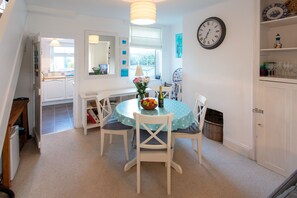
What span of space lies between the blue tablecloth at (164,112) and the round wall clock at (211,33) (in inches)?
51.0

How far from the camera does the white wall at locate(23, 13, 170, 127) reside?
3.84m

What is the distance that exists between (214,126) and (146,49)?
278cm

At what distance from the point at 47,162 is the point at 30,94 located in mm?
1638

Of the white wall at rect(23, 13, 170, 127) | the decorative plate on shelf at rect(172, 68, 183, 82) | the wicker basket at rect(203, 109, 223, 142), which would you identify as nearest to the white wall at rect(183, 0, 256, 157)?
the wicker basket at rect(203, 109, 223, 142)

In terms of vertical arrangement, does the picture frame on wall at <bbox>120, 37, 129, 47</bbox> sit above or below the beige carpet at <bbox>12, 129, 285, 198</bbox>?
above

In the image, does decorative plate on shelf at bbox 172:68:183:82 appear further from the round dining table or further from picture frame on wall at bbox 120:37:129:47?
the round dining table

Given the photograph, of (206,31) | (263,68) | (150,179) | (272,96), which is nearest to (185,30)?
(206,31)

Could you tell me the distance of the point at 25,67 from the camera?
12.7ft

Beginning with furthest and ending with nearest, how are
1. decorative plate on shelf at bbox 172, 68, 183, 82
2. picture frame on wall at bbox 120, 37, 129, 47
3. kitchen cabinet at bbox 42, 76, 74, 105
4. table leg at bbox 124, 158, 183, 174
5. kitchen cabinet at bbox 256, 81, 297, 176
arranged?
1. kitchen cabinet at bbox 42, 76, 74, 105
2. decorative plate on shelf at bbox 172, 68, 183, 82
3. picture frame on wall at bbox 120, 37, 129, 47
4. table leg at bbox 124, 158, 183, 174
5. kitchen cabinet at bbox 256, 81, 297, 176

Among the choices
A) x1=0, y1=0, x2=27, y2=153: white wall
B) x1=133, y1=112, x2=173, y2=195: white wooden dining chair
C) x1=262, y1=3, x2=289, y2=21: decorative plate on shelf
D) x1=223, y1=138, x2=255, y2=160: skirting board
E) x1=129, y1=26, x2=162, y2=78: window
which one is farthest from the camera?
x1=129, y1=26, x2=162, y2=78: window

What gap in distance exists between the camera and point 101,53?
15.4 ft

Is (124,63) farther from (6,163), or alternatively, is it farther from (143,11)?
(6,163)

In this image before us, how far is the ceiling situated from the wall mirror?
47cm

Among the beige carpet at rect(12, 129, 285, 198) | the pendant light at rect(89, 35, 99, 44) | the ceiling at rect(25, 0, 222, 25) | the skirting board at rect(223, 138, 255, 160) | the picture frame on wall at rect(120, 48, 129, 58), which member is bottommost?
the beige carpet at rect(12, 129, 285, 198)
